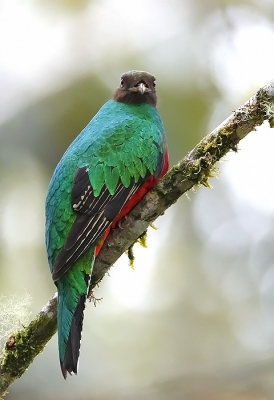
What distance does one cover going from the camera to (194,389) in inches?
221

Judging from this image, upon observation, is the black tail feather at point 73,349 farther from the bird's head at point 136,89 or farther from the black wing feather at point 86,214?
the bird's head at point 136,89

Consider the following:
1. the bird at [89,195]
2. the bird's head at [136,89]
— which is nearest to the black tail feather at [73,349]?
the bird at [89,195]

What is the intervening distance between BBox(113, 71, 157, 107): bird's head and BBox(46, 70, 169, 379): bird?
300mm

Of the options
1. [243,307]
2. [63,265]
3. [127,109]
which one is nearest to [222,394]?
[63,265]

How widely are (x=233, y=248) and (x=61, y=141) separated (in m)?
2.31

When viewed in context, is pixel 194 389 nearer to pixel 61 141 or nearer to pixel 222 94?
pixel 61 141

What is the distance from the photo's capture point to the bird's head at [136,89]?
5832 mm

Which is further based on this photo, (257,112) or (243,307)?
(243,307)

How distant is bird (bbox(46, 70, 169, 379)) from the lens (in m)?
4.53

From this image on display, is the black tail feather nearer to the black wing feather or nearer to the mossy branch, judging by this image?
the mossy branch

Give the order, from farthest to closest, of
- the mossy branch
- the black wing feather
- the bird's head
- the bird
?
the bird's head, the black wing feather, the bird, the mossy branch

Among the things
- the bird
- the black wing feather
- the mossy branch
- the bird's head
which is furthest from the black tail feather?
the bird's head

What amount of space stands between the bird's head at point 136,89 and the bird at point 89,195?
30 centimetres

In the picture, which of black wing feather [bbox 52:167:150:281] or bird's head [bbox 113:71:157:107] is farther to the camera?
bird's head [bbox 113:71:157:107]
